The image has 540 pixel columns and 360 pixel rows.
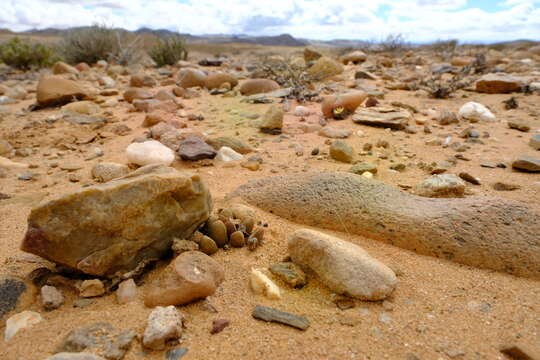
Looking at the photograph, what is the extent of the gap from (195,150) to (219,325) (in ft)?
6.00

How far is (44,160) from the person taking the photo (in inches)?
129

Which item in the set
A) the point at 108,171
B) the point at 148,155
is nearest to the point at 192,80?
the point at 148,155

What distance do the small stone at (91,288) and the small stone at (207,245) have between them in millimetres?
450

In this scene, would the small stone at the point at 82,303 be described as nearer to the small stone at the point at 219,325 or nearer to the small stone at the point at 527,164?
the small stone at the point at 219,325

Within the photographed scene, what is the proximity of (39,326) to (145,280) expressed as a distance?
400mm

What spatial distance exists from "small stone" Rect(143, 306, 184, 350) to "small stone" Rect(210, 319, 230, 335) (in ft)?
0.38

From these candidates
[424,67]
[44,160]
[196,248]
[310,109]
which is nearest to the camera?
[196,248]

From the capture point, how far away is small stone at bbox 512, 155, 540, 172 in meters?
2.71

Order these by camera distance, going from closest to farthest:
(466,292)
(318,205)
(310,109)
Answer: (466,292) < (318,205) < (310,109)

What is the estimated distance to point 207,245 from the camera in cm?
179

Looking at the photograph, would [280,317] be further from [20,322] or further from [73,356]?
[20,322]

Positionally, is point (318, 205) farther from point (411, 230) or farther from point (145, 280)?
point (145, 280)

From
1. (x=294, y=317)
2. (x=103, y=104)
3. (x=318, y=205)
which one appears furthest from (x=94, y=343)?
(x=103, y=104)

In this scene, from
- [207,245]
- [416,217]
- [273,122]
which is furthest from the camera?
[273,122]
